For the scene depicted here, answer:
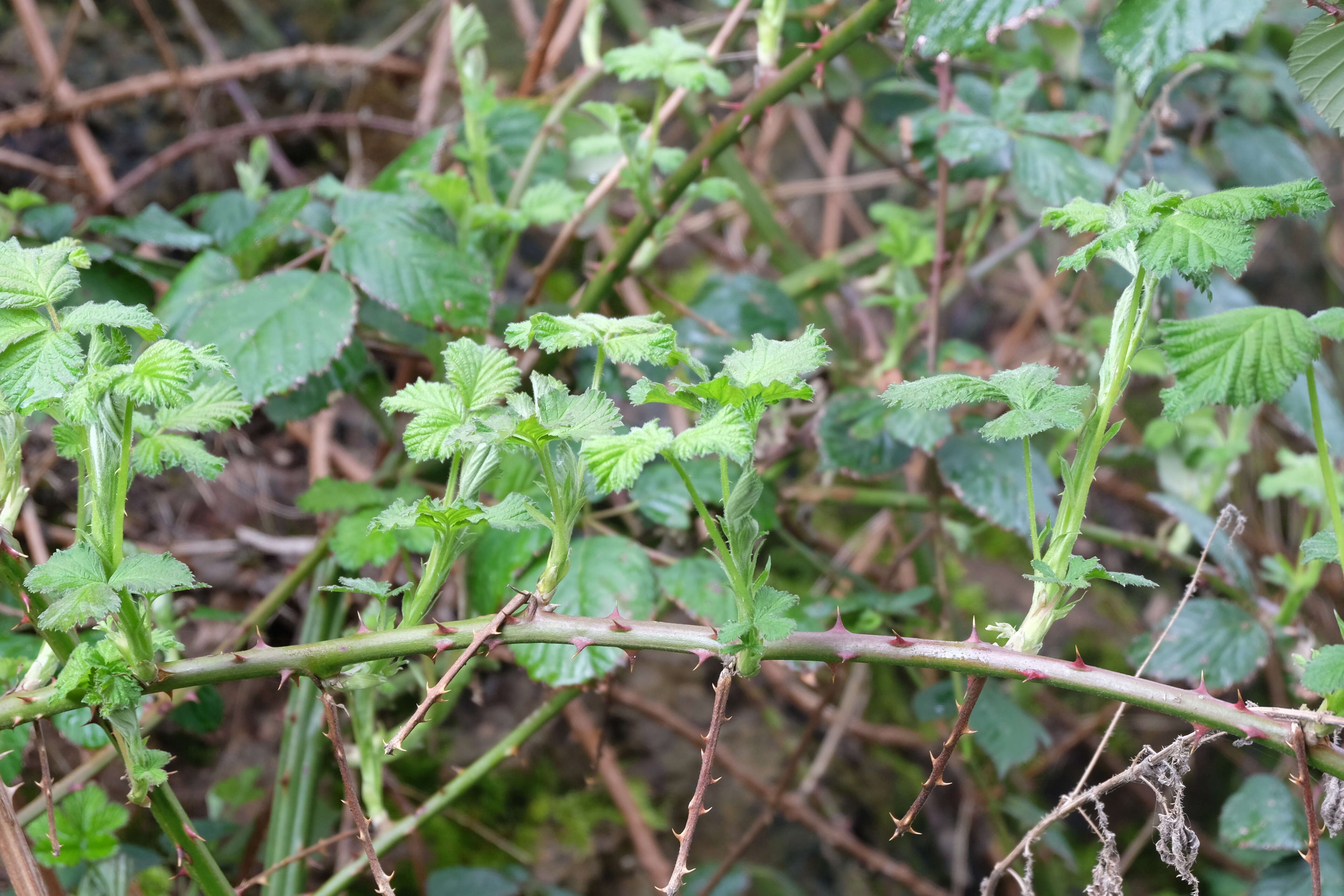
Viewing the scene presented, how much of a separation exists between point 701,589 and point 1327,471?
58cm

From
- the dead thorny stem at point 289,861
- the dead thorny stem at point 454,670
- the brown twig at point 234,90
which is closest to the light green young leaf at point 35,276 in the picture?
the dead thorny stem at point 454,670

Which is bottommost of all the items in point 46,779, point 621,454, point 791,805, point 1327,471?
point 791,805

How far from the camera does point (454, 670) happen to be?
600 mm

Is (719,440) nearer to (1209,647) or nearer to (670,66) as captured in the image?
(670,66)

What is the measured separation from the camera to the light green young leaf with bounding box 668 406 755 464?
21.2 inches

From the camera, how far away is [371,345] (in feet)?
4.13

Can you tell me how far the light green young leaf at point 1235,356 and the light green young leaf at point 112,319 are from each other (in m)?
0.67

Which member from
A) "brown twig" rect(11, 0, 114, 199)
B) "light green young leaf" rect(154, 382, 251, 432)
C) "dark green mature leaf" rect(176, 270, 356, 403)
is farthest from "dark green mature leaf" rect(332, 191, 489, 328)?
"brown twig" rect(11, 0, 114, 199)

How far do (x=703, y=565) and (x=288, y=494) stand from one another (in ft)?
3.06

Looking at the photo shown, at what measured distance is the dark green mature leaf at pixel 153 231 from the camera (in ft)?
3.92

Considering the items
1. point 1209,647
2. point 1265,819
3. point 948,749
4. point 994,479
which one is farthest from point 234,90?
point 1265,819

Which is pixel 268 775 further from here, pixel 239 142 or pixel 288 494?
pixel 239 142

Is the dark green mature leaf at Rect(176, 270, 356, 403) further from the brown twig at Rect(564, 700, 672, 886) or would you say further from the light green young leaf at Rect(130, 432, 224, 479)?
the brown twig at Rect(564, 700, 672, 886)

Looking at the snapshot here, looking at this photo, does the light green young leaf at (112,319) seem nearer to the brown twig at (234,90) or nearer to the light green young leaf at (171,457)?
the light green young leaf at (171,457)
